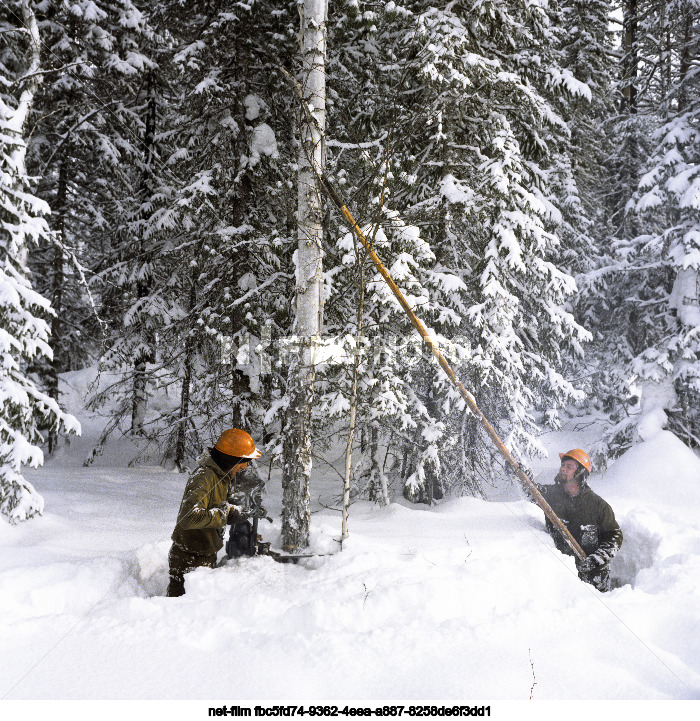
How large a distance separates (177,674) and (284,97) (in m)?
8.65

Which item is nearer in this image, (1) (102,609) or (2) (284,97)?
(1) (102,609)

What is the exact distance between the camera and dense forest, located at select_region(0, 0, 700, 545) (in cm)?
636

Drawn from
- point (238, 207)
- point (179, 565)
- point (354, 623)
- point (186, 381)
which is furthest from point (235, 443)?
point (186, 381)

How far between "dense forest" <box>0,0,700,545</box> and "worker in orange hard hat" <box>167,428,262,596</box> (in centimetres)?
96

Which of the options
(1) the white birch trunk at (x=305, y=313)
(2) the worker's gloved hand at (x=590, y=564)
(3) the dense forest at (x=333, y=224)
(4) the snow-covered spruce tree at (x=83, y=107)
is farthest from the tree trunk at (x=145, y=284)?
(2) the worker's gloved hand at (x=590, y=564)

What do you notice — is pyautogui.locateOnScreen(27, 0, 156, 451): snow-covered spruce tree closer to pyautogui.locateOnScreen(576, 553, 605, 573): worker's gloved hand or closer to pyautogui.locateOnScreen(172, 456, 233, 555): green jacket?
pyautogui.locateOnScreen(172, 456, 233, 555): green jacket

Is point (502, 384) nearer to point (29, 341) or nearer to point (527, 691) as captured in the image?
point (527, 691)

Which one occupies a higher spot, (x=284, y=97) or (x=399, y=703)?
(x=284, y=97)

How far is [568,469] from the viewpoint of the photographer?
265 inches

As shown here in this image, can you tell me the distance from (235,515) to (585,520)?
4.43 meters

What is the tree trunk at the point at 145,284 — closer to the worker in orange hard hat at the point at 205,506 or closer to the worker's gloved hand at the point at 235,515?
the worker's gloved hand at the point at 235,515

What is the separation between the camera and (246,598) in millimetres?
4254

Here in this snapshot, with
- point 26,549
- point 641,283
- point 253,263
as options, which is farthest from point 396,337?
point 641,283

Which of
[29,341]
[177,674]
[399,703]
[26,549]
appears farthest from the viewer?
[29,341]
